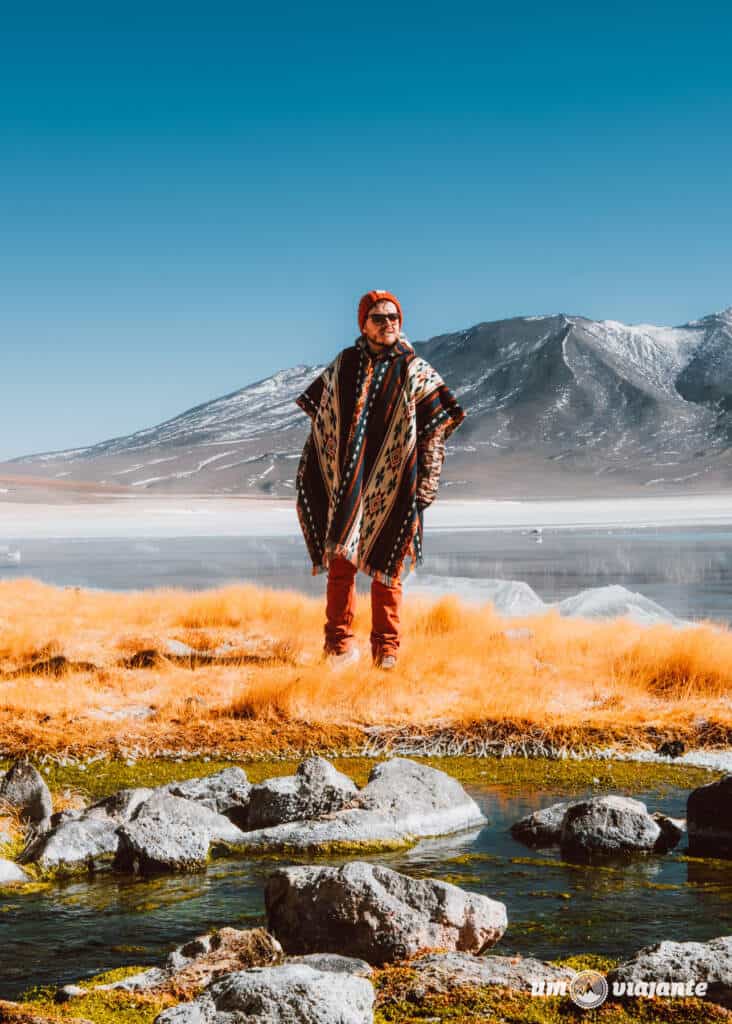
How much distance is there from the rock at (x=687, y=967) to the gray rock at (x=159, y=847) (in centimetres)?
143

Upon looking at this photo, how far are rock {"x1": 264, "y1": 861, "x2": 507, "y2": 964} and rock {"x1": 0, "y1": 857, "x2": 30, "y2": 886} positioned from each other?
89 cm

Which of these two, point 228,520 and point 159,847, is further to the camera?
point 228,520

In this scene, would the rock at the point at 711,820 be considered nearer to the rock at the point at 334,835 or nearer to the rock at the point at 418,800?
the rock at the point at 418,800

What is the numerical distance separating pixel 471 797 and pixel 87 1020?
222 centimetres

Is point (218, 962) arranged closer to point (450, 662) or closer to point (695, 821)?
point (695, 821)

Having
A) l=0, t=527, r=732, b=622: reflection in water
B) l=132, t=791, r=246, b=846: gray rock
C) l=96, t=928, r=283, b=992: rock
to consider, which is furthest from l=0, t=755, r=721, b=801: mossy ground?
l=0, t=527, r=732, b=622: reflection in water

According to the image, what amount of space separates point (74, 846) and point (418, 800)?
1097 mm

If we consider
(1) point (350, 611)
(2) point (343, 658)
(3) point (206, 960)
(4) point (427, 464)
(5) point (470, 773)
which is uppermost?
(4) point (427, 464)

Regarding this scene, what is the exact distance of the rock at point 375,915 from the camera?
2518 mm

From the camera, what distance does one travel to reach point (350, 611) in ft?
21.1

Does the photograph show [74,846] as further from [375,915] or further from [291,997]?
[291,997]

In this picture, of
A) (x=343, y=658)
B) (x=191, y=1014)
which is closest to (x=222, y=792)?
(x=191, y=1014)

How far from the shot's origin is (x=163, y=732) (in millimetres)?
5277

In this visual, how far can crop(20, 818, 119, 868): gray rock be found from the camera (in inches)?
130
